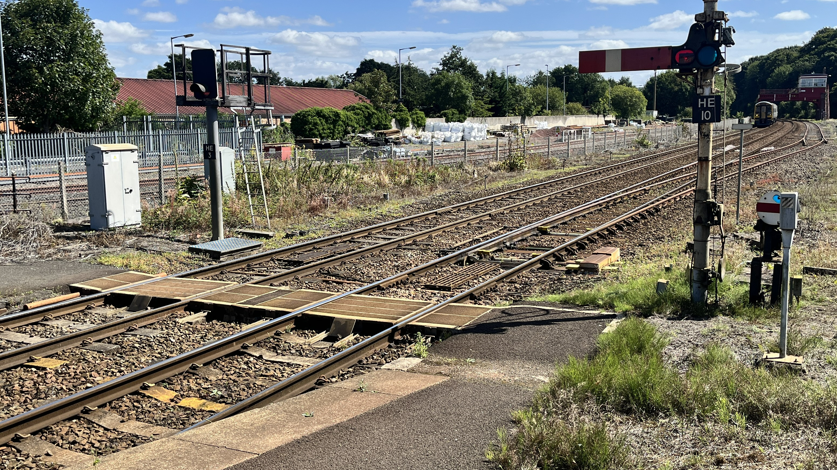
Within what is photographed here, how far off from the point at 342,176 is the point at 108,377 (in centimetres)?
1488

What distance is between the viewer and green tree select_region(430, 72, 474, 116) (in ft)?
253

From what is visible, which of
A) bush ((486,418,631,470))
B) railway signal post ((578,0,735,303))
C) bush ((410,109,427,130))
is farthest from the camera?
bush ((410,109,427,130))

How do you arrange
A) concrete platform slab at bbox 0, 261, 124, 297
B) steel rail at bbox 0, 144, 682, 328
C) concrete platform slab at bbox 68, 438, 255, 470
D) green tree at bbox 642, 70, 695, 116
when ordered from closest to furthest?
1. concrete platform slab at bbox 68, 438, 255, 470
2. steel rail at bbox 0, 144, 682, 328
3. concrete platform slab at bbox 0, 261, 124, 297
4. green tree at bbox 642, 70, 695, 116

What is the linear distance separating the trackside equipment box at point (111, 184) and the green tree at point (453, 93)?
6329 cm

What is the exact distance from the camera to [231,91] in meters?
65.1

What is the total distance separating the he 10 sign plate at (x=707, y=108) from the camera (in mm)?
8000

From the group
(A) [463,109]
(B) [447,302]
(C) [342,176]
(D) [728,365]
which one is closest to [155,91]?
(A) [463,109]

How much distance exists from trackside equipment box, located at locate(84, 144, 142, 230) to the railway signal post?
10246mm

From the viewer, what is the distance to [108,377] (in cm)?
704

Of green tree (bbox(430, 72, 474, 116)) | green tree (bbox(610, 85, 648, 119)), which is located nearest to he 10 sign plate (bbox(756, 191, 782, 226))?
green tree (bbox(430, 72, 474, 116))

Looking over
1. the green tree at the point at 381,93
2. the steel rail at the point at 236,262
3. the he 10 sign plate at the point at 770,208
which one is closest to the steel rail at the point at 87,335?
the steel rail at the point at 236,262

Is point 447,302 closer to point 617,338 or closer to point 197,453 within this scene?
point 617,338

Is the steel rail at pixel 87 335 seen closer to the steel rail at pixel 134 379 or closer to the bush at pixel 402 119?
the steel rail at pixel 134 379

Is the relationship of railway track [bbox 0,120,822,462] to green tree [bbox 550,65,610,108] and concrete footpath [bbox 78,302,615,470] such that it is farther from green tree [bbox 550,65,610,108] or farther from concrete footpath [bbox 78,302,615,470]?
green tree [bbox 550,65,610,108]
